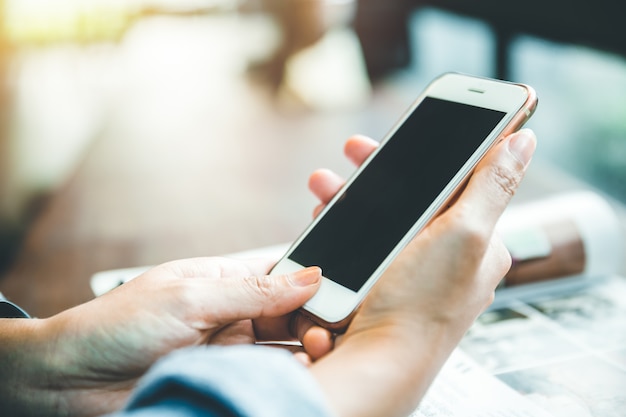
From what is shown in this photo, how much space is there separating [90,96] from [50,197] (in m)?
0.57

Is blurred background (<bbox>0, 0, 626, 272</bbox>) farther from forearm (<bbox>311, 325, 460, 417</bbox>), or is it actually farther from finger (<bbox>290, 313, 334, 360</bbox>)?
forearm (<bbox>311, 325, 460, 417</bbox>)

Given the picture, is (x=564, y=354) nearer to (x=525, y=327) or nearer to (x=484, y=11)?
(x=525, y=327)

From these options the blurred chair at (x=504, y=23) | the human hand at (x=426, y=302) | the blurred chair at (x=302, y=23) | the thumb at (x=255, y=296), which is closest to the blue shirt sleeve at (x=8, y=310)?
the thumb at (x=255, y=296)

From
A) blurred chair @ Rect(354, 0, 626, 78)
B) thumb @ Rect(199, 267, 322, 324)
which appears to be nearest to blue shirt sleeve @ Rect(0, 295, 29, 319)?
thumb @ Rect(199, 267, 322, 324)

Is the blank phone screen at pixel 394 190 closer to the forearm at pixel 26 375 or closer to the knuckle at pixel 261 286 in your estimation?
the knuckle at pixel 261 286

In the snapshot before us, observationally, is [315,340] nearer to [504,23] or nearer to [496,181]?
[496,181]

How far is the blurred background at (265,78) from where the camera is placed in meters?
1.37

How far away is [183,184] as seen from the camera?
1.47m

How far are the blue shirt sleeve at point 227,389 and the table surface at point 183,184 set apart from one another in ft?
1.72

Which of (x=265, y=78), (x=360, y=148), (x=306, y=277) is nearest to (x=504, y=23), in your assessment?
(x=265, y=78)

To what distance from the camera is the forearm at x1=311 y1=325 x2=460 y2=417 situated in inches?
15.5

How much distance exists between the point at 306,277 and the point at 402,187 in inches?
5.0

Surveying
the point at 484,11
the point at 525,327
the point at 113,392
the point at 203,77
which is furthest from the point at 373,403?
the point at 203,77

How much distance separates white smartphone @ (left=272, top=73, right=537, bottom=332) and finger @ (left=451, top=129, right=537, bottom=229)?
0.17 ft
